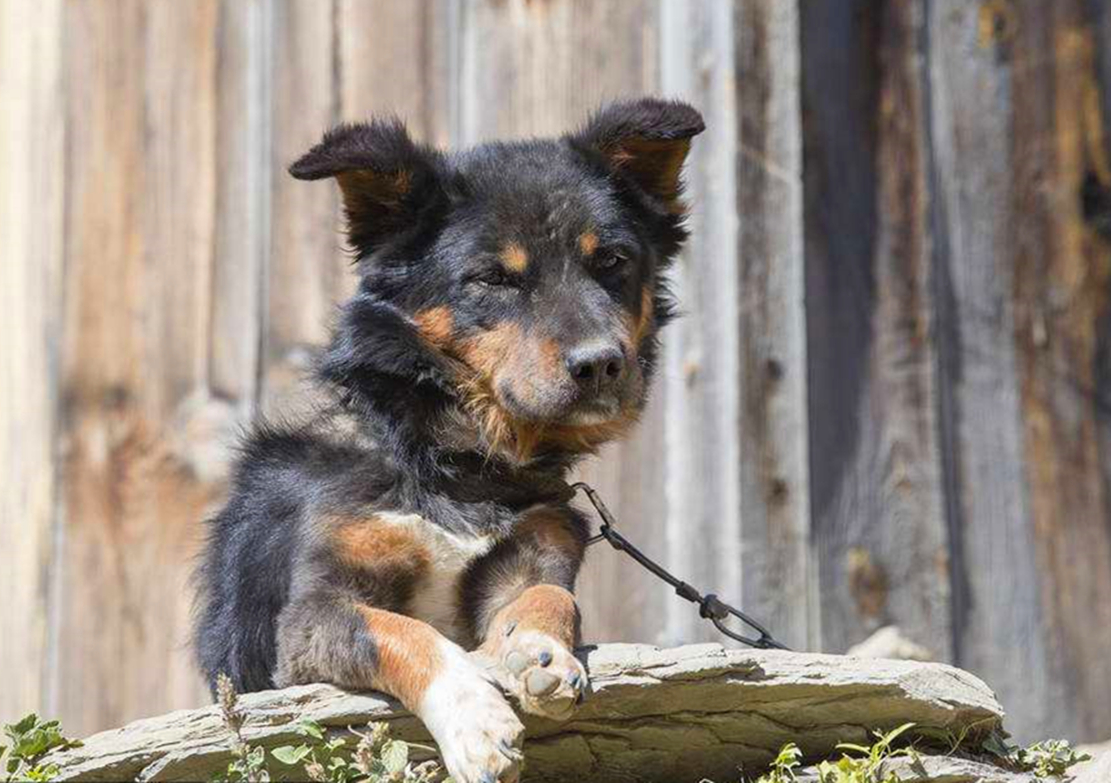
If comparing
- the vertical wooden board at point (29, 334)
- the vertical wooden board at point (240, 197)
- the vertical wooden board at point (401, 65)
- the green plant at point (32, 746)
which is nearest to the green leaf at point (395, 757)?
the green plant at point (32, 746)

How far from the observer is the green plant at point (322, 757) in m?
3.31

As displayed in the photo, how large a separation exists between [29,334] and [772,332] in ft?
9.05

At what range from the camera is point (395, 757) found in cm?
335

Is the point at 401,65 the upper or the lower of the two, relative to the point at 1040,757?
upper

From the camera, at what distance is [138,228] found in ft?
21.1

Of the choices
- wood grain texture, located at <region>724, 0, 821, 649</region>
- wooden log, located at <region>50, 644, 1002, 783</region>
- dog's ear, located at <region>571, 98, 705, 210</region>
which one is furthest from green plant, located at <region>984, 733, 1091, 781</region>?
wood grain texture, located at <region>724, 0, 821, 649</region>

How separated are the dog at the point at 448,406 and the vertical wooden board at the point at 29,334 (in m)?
1.80

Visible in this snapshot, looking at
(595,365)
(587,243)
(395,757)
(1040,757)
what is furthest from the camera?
(587,243)

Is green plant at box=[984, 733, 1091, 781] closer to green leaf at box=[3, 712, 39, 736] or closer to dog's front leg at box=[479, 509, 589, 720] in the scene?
dog's front leg at box=[479, 509, 589, 720]

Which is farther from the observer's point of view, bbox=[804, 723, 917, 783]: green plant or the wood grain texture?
the wood grain texture

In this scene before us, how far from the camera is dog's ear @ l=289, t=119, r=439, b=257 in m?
4.30

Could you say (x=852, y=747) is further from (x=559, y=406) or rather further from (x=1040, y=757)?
(x=559, y=406)

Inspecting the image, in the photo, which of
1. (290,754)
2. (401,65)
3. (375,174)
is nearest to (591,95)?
(401,65)

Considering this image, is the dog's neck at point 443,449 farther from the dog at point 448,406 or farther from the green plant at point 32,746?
the green plant at point 32,746
